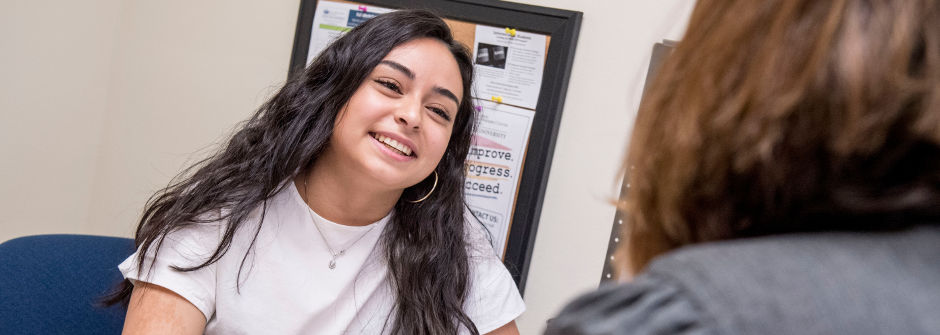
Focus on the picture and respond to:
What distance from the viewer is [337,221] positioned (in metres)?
1.52

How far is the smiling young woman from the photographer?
4.60 feet

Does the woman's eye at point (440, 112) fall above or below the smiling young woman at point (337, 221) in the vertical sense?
above

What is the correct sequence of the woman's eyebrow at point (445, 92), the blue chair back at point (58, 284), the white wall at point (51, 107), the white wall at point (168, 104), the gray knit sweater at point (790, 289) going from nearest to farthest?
the gray knit sweater at point (790, 289), the blue chair back at point (58, 284), the woman's eyebrow at point (445, 92), the white wall at point (168, 104), the white wall at point (51, 107)

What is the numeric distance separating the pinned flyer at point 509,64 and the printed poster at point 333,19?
28 centimetres

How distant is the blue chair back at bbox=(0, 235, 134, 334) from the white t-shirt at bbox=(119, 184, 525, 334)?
7 centimetres

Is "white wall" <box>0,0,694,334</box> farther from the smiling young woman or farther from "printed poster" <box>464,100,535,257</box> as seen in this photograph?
the smiling young woman

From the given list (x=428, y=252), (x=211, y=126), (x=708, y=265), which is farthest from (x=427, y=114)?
(x=708, y=265)

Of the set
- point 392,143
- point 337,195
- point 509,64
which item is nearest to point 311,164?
point 337,195

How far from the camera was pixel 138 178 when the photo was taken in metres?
2.17

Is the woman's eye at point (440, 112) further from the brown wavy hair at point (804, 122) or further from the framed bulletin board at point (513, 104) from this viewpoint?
the brown wavy hair at point (804, 122)

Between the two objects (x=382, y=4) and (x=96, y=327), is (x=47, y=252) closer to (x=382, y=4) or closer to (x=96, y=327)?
(x=96, y=327)

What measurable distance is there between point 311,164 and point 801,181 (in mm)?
1193

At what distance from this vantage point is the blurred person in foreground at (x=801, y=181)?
42cm

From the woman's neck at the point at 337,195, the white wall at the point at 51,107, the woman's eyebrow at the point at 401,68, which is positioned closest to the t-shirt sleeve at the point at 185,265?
the woman's neck at the point at 337,195
